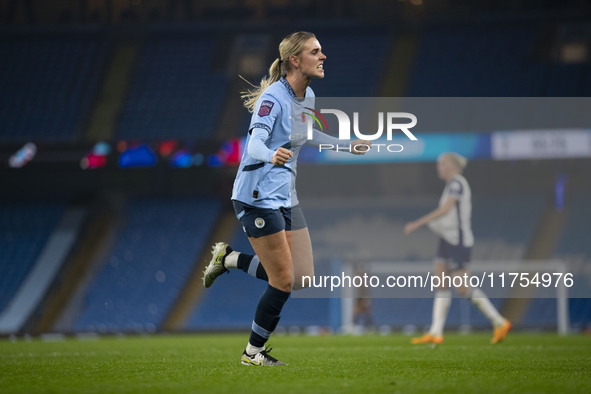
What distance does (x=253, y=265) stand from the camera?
18.0 ft

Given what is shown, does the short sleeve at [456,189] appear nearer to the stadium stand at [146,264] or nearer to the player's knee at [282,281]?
the player's knee at [282,281]

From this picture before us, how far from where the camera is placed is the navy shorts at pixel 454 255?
28.3ft

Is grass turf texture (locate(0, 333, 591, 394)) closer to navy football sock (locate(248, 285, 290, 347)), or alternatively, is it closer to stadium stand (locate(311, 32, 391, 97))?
navy football sock (locate(248, 285, 290, 347))

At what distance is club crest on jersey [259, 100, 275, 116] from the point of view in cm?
501

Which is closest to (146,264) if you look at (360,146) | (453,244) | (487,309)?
(453,244)

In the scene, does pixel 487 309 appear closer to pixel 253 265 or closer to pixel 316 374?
pixel 253 265

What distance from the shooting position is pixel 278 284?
511cm

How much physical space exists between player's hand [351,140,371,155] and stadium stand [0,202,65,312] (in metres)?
13.5

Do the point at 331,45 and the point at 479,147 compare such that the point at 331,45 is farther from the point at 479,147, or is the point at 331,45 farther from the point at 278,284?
the point at 278,284

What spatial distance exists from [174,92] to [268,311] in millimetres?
14995

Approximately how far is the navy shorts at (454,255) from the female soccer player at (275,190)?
3.44 metres

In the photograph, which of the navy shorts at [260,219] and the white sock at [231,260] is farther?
the white sock at [231,260]

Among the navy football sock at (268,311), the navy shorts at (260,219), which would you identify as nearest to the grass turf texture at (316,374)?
the navy football sock at (268,311)

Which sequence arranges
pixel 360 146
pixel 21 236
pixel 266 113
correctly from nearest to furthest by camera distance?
pixel 266 113 < pixel 360 146 < pixel 21 236
